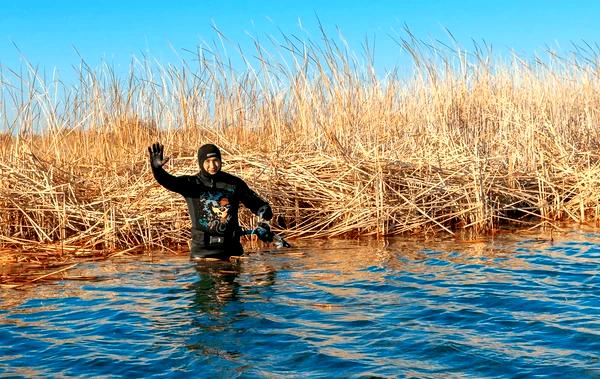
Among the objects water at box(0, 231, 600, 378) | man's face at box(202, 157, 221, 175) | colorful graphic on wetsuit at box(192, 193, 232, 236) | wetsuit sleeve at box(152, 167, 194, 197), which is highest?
man's face at box(202, 157, 221, 175)

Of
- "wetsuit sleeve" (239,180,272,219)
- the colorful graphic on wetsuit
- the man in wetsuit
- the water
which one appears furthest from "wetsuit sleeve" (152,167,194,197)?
the water

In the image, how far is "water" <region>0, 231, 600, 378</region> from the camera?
4.39m

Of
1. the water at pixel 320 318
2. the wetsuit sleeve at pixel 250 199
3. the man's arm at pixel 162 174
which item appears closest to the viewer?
the water at pixel 320 318

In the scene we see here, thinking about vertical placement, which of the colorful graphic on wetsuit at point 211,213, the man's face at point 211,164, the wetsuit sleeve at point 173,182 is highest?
the man's face at point 211,164

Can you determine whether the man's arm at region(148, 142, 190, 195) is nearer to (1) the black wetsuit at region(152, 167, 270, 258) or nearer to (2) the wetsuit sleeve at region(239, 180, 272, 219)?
(1) the black wetsuit at region(152, 167, 270, 258)

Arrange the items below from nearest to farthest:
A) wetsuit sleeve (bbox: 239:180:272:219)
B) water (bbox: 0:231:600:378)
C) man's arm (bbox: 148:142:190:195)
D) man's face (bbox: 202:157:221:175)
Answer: water (bbox: 0:231:600:378)
man's arm (bbox: 148:142:190:195)
man's face (bbox: 202:157:221:175)
wetsuit sleeve (bbox: 239:180:272:219)

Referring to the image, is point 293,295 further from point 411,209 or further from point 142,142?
point 142,142

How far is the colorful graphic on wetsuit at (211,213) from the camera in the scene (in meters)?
7.11

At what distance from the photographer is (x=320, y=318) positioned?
5.38m

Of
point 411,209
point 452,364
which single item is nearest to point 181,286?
point 452,364

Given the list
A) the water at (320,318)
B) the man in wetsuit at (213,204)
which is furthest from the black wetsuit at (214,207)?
the water at (320,318)

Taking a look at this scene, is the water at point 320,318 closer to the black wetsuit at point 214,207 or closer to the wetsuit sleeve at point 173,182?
the black wetsuit at point 214,207

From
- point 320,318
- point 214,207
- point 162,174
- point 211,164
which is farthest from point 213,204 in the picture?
point 320,318

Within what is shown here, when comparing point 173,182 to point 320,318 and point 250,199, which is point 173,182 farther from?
point 320,318
